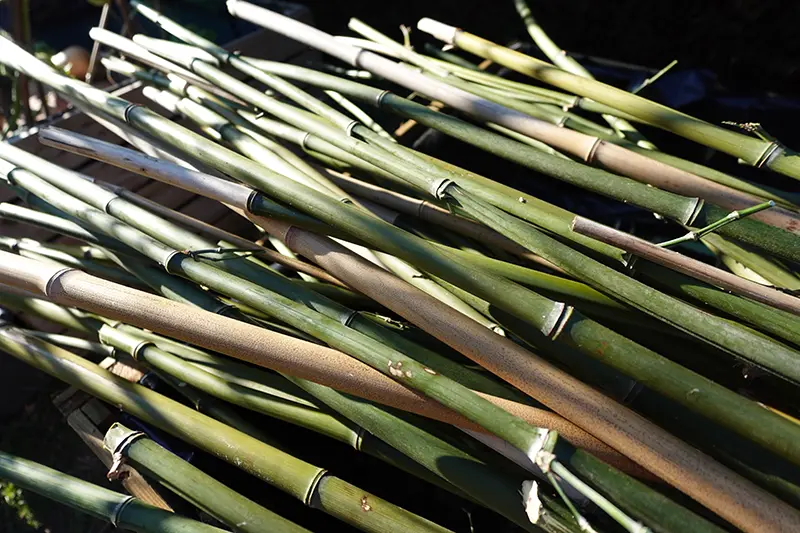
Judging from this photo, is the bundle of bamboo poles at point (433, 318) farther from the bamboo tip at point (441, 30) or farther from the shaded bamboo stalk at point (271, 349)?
the bamboo tip at point (441, 30)

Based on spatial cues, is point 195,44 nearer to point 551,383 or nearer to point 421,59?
point 421,59

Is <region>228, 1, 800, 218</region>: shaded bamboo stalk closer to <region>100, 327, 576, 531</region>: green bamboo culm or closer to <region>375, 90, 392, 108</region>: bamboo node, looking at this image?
<region>375, 90, 392, 108</region>: bamboo node

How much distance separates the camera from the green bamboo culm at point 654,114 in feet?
3.21

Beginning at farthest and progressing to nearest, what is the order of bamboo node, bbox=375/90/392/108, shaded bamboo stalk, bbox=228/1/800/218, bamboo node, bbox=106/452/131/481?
bamboo node, bbox=375/90/392/108 → shaded bamboo stalk, bbox=228/1/800/218 → bamboo node, bbox=106/452/131/481

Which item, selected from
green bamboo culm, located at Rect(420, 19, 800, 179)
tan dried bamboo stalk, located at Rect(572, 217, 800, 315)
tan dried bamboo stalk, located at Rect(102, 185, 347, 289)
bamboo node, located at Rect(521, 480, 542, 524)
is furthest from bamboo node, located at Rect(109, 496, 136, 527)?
green bamboo culm, located at Rect(420, 19, 800, 179)

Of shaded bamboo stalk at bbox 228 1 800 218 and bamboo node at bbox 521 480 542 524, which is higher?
shaded bamboo stalk at bbox 228 1 800 218

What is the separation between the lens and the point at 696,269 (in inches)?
31.3

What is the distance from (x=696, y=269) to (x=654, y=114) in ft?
1.49

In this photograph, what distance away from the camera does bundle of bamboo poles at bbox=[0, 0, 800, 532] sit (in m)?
0.75

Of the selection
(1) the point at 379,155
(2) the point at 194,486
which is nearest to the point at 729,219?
(1) the point at 379,155

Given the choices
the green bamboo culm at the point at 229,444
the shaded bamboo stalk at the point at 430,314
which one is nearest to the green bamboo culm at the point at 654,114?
the shaded bamboo stalk at the point at 430,314

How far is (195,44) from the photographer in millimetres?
1510

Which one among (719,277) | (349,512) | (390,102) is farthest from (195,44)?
(719,277)

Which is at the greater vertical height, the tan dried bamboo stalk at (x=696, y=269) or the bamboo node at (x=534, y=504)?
the tan dried bamboo stalk at (x=696, y=269)
